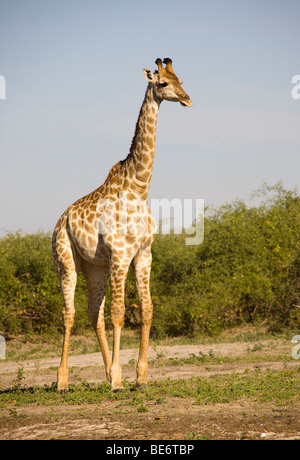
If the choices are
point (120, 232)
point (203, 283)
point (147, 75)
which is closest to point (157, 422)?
point (120, 232)

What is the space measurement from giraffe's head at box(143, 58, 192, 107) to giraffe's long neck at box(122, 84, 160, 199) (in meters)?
0.12

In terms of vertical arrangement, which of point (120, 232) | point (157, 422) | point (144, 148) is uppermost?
point (144, 148)

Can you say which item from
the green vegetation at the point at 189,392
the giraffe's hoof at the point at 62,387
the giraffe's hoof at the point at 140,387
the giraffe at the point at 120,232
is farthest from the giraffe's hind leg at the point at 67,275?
the giraffe's hoof at the point at 140,387

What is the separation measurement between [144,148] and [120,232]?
1.19m

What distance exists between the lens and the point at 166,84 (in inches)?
306

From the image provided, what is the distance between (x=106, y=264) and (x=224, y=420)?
10.6 feet

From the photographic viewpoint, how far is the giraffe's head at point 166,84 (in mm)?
7645

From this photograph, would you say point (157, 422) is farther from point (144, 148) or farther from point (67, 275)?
point (144, 148)

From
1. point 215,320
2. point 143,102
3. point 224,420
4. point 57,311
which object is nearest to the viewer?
point 224,420

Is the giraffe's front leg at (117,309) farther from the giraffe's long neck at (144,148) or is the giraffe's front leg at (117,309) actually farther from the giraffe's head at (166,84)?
the giraffe's head at (166,84)
